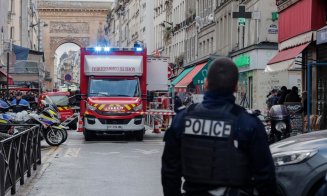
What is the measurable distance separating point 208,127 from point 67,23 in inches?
5205

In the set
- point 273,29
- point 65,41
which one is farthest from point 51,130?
point 65,41

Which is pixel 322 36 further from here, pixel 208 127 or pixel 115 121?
pixel 208 127

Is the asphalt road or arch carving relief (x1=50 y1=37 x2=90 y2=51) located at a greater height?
arch carving relief (x1=50 y1=37 x2=90 y2=51)

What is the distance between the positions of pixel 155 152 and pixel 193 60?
123 feet

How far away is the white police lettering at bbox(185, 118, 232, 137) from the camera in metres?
4.75

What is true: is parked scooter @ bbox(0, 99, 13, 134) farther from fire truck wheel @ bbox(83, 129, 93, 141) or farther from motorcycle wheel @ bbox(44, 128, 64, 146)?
fire truck wheel @ bbox(83, 129, 93, 141)

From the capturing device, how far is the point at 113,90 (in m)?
24.1

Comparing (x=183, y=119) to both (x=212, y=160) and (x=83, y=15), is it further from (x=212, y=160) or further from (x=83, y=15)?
(x=83, y=15)

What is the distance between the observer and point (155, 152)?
19.6 m

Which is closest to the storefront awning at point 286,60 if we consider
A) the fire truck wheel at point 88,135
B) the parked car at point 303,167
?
the fire truck wheel at point 88,135

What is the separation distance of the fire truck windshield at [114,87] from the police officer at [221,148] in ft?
62.8

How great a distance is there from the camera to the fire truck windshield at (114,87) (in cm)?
2405

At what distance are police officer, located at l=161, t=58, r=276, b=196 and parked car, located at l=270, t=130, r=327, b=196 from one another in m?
2.68

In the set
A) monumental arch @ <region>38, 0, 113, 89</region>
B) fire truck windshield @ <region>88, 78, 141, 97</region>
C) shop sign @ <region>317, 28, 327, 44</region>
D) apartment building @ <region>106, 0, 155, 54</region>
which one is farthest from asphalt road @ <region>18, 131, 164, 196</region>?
monumental arch @ <region>38, 0, 113, 89</region>
